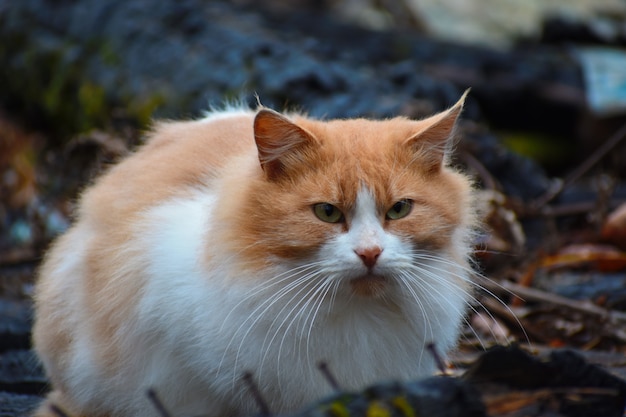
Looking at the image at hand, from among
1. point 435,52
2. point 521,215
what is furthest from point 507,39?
point 521,215

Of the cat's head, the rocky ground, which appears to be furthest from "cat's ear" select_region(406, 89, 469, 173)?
the rocky ground

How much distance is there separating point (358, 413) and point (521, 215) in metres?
3.53

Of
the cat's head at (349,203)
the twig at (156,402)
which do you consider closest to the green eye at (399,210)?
the cat's head at (349,203)

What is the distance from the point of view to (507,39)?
998cm

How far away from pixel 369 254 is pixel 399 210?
25 cm

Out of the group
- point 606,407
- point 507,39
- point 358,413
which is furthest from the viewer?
point 507,39

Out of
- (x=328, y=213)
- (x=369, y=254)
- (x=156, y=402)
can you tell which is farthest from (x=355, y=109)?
(x=156, y=402)

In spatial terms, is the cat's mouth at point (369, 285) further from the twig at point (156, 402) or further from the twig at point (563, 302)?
the twig at point (563, 302)

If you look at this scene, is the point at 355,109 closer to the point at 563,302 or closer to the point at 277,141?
the point at 563,302

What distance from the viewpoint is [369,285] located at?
106 inches

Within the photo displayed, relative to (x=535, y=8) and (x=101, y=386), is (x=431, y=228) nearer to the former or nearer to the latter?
(x=101, y=386)

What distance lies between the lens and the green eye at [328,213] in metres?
2.70

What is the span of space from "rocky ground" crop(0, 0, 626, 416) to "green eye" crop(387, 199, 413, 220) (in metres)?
0.73

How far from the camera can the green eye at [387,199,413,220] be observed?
109 inches
